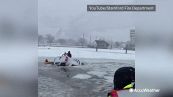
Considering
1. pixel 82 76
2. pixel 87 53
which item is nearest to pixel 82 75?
pixel 82 76

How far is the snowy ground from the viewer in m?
4.07

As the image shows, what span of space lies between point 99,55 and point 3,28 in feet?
3.08

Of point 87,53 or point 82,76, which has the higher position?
point 87,53

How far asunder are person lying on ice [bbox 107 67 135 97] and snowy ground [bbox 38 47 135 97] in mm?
40

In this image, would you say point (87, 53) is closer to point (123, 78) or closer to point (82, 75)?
point (82, 75)

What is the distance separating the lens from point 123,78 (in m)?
4.13

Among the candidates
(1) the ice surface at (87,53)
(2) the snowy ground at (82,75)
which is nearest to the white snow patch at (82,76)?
(2) the snowy ground at (82,75)

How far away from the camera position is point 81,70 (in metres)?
4.09

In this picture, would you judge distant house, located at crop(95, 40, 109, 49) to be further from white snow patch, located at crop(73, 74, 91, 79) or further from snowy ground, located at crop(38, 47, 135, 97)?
white snow patch, located at crop(73, 74, 91, 79)

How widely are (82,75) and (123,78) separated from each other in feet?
1.29

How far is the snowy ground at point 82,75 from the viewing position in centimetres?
407

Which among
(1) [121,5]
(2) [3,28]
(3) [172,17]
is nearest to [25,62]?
(2) [3,28]

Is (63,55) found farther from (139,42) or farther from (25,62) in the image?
(139,42)

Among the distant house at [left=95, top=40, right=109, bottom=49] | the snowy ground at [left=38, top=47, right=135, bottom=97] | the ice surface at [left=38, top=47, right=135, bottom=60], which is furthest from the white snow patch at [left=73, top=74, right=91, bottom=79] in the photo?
the distant house at [left=95, top=40, right=109, bottom=49]
